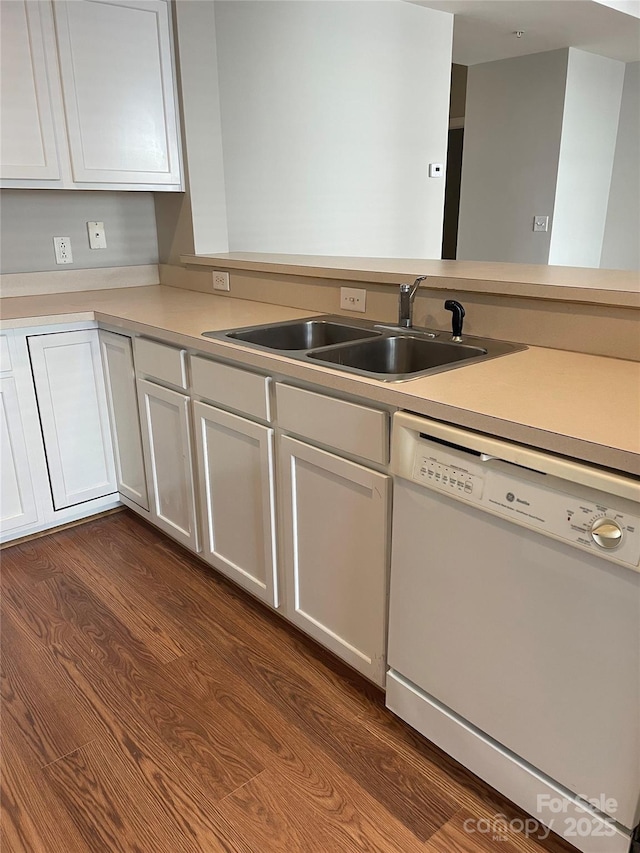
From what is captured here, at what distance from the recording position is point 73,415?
99.0 inches

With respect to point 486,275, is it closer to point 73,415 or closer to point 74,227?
point 73,415

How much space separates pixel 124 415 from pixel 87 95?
129cm

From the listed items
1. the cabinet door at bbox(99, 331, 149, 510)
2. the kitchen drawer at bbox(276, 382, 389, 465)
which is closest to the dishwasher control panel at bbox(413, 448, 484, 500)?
the kitchen drawer at bbox(276, 382, 389, 465)

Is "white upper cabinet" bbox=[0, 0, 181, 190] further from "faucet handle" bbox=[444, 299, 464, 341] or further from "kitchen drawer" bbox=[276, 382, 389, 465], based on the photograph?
Answer: "faucet handle" bbox=[444, 299, 464, 341]

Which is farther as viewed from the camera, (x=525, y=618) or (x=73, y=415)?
(x=73, y=415)

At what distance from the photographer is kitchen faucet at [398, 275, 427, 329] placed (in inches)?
73.2

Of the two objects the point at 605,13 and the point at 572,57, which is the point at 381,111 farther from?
the point at 572,57

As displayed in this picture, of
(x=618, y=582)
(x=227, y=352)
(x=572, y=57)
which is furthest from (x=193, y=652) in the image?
(x=572, y=57)

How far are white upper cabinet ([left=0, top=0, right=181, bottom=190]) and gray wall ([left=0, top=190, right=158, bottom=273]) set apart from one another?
30 centimetres

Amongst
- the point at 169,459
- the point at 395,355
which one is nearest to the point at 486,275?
the point at 395,355

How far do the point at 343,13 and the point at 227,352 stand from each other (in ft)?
8.03

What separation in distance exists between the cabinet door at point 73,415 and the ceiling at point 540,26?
2.73 m

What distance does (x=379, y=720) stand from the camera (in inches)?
64.0

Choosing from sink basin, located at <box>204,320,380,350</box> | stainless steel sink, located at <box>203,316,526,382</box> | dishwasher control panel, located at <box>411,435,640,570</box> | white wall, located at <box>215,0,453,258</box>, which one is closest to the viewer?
dishwasher control panel, located at <box>411,435,640,570</box>
